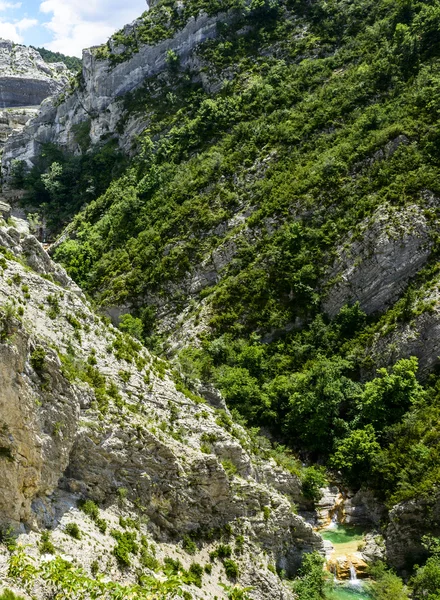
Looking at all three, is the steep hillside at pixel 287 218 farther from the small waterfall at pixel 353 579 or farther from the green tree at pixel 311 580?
the green tree at pixel 311 580

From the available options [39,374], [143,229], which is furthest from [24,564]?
[143,229]

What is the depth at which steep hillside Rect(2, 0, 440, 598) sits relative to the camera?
4162 centimetres

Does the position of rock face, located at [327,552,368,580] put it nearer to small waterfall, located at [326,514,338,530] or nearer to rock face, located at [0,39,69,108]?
small waterfall, located at [326,514,338,530]

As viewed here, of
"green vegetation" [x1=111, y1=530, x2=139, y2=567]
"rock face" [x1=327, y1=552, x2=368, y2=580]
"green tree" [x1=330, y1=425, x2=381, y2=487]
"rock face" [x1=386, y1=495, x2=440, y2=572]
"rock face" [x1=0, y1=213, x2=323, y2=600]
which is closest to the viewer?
"rock face" [x1=0, y1=213, x2=323, y2=600]

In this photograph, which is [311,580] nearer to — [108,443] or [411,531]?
[411,531]

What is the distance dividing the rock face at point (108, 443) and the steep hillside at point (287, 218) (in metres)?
6.79

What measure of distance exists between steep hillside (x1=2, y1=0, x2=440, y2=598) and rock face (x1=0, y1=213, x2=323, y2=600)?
22.3ft

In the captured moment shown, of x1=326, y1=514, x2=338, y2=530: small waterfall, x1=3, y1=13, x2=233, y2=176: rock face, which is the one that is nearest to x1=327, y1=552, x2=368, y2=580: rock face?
x1=326, y1=514, x2=338, y2=530: small waterfall

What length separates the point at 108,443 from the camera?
22625mm

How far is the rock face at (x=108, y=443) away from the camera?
17.7 metres

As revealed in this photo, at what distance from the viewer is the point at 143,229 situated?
63688 mm

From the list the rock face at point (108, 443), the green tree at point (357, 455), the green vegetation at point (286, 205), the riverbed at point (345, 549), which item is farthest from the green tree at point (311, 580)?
the green tree at point (357, 455)

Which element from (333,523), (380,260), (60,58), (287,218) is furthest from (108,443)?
(60,58)

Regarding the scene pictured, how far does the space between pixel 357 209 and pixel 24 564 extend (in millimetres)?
46553
